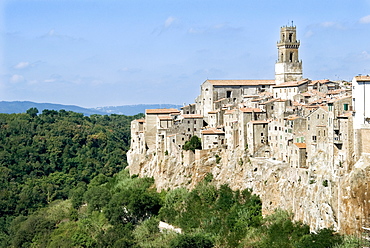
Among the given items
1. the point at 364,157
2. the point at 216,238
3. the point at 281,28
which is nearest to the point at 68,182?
the point at 281,28

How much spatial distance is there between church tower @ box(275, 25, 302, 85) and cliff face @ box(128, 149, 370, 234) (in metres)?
18.1

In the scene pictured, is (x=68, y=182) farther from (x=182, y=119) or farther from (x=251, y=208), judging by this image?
(x=251, y=208)

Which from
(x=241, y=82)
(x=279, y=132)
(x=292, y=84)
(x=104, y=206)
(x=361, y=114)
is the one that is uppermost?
(x=241, y=82)

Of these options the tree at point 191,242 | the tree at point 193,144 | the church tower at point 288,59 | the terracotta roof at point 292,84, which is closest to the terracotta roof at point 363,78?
the tree at point 191,242

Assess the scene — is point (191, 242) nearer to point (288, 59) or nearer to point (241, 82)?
point (241, 82)

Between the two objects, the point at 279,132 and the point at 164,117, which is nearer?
the point at 279,132

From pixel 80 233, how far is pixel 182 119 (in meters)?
16.7

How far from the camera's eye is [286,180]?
5828 cm

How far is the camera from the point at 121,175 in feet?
290

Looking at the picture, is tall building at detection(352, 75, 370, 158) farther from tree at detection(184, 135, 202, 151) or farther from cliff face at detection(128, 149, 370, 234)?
tree at detection(184, 135, 202, 151)

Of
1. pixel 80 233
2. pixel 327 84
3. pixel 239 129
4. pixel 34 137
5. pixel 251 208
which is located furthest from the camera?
pixel 34 137

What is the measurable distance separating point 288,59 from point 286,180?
94.8ft

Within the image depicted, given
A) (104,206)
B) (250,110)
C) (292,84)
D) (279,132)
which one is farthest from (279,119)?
(104,206)

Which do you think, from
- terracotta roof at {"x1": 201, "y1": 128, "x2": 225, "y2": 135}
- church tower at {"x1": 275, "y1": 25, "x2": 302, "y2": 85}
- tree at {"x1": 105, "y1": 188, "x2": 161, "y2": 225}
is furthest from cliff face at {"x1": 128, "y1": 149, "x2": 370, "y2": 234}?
church tower at {"x1": 275, "y1": 25, "x2": 302, "y2": 85}
